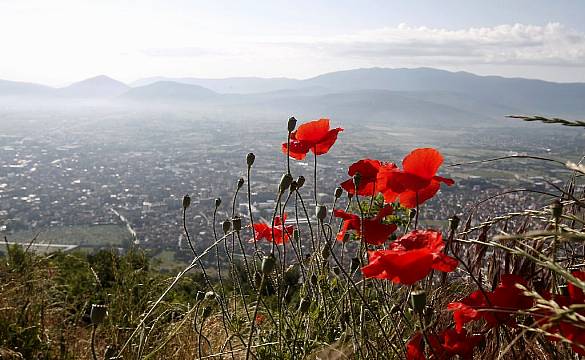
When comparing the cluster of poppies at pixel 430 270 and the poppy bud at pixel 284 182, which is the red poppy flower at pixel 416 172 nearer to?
the cluster of poppies at pixel 430 270

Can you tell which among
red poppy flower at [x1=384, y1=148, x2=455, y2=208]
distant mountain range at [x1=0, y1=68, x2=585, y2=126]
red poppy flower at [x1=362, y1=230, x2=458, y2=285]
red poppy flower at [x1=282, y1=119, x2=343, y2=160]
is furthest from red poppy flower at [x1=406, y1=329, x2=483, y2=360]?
distant mountain range at [x1=0, y1=68, x2=585, y2=126]

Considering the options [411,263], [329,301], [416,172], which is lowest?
[329,301]

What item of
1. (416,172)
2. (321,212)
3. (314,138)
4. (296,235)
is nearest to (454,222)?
(416,172)

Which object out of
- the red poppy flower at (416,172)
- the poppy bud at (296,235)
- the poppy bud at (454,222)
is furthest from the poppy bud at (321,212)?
the poppy bud at (296,235)

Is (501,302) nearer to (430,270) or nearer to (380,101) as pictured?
(430,270)

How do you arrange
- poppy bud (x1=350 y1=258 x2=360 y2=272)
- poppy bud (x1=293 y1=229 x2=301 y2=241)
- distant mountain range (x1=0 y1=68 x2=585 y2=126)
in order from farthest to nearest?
distant mountain range (x1=0 y1=68 x2=585 y2=126) < poppy bud (x1=293 y1=229 x2=301 y2=241) < poppy bud (x1=350 y1=258 x2=360 y2=272)

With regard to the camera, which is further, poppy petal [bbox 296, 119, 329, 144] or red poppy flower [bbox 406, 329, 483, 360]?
poppy petal [bbox 296, 119, 329, 144]

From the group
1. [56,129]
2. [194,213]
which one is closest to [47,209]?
[194,213]

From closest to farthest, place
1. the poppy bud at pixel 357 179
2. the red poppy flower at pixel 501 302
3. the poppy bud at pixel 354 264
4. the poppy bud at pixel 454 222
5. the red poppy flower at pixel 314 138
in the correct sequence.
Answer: the red poppy flower at pixel 501 302, the poppy bud at pixel 454 222, the poppy bud at pixel 357 179, the poppy bud at pixel 354 264, the red poppy flower at pixel 314 138

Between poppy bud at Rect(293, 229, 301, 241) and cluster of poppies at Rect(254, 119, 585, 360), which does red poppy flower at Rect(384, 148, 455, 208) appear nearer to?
cluster of poppies at Rect(254, 119, 585, 360)

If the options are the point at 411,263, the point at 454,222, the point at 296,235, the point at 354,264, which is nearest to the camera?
the point at 411,263

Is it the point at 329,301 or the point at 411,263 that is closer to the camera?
the point at 411,263
